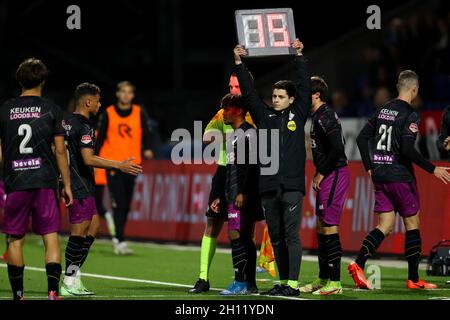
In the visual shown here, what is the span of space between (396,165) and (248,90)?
2195 mm

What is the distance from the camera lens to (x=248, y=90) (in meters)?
11.7

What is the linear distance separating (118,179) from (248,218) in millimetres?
5955

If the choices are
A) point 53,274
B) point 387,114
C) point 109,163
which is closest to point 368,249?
point 387,114

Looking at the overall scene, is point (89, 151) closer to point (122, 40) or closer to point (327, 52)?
point (327, 52)

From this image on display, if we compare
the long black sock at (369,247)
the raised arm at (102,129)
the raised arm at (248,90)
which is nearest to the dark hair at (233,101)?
the raised arm at (248,90)

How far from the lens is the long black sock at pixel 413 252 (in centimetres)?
1291

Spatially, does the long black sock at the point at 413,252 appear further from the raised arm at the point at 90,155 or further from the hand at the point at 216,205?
the raised arm at the point at 90,155

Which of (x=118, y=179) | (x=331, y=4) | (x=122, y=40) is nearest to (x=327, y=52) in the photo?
(x=331, y=4)

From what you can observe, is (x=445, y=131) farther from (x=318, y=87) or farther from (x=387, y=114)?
(x=318, y=87)

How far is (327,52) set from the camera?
28312 mm

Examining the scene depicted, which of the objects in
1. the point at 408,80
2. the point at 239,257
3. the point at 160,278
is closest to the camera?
the point at 239,257

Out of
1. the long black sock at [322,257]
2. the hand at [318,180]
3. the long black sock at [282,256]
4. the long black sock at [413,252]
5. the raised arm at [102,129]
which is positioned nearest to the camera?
the long black sock at [282,256]

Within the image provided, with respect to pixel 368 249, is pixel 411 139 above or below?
above

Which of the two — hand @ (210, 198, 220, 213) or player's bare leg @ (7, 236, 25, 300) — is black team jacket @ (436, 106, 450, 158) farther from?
player's bare leg @ (7, 236, 25, 300)
